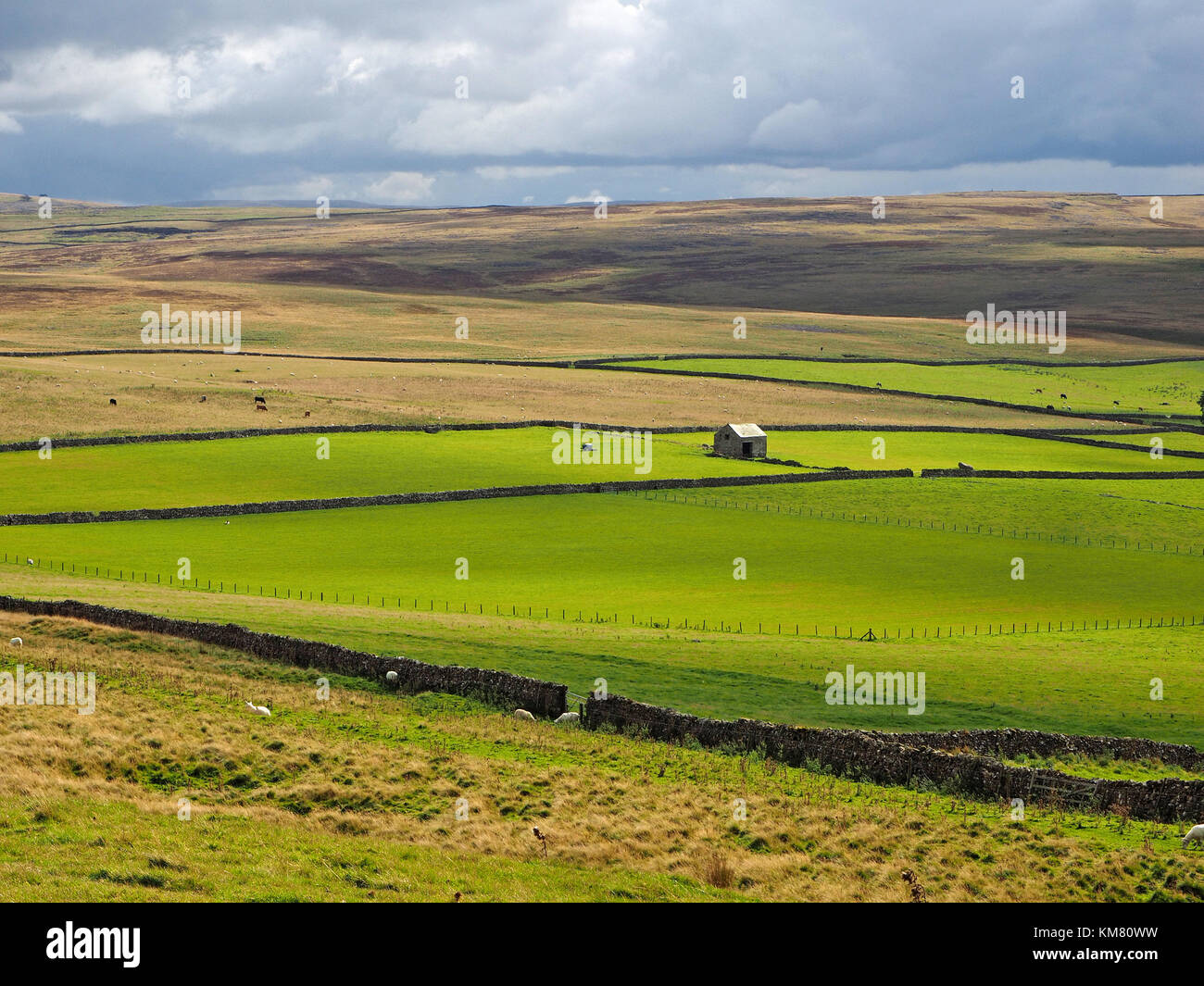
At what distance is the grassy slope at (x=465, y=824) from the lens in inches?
640

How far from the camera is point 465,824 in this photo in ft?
63.0

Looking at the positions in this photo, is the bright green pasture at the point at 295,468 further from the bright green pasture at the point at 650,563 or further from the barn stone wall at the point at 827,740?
the barn stone wall at the point at 827,740

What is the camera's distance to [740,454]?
258 feet

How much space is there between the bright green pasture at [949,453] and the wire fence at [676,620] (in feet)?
111

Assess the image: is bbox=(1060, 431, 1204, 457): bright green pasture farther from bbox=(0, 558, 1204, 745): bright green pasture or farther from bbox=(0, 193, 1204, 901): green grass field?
bbox=(0, 558, 1204, 745): bright green pasture

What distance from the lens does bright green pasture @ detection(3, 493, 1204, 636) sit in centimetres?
4400

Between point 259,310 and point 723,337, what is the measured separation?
60279 millimetres

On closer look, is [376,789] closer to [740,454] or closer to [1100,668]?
[1100,668]
